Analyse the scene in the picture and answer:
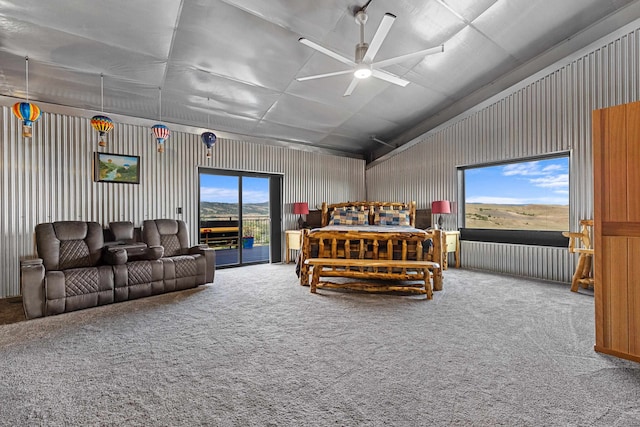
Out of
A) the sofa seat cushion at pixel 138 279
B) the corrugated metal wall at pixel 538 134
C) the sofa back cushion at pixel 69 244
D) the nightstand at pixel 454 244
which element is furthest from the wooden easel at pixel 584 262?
the sofa back cushion at pixel 69 244

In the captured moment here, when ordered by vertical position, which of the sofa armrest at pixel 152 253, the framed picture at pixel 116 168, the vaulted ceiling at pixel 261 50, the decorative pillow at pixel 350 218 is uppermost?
the vaulted ceiling at pixel 261 50

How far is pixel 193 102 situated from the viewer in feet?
16.3

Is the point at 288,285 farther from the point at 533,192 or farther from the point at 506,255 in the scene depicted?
the point at 533,192

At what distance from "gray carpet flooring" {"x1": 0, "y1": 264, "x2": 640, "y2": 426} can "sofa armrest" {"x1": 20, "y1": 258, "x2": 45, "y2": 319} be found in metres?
0.14

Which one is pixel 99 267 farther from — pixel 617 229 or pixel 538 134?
pixel 538 134

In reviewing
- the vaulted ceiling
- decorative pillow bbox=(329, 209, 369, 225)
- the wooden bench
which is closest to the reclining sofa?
the wooden bench

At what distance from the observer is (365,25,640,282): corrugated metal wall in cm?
425

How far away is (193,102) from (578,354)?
5.59 metres

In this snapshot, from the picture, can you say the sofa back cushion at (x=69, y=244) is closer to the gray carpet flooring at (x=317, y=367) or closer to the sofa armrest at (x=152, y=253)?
the sofa armrest at (x=152, y=253)

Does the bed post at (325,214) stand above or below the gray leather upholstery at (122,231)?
above

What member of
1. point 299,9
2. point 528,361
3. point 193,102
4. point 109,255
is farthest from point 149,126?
point 528,361

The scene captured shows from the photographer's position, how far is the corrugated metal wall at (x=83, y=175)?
4.13 m

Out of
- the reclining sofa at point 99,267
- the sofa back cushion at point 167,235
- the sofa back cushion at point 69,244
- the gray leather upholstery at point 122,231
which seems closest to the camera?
the reclining sofa at point 99,267

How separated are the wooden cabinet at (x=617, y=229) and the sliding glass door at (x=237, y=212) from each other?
216 inches
